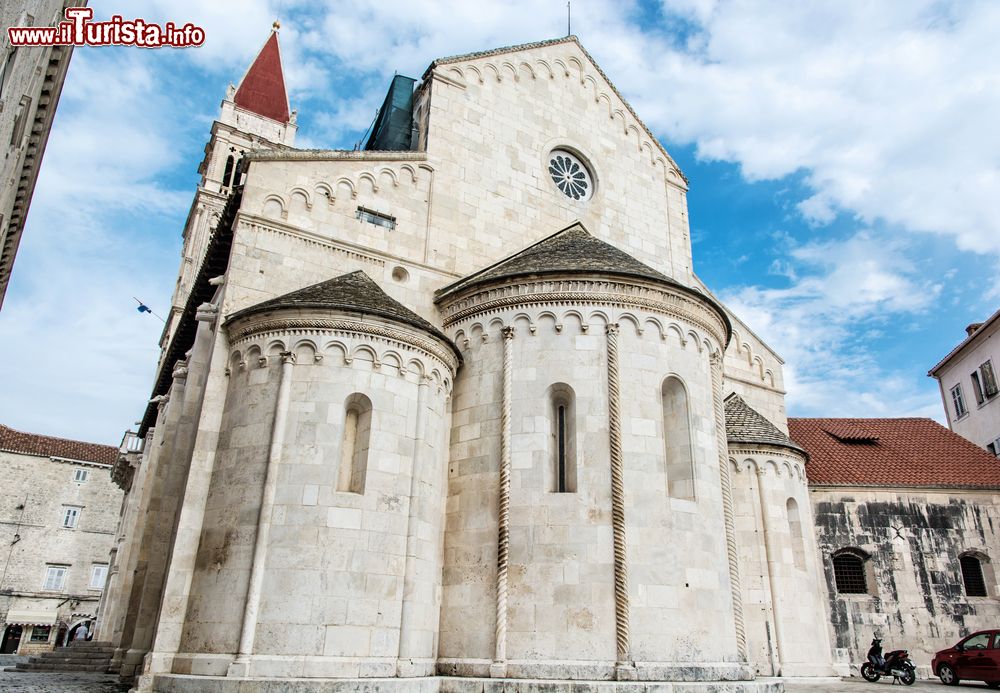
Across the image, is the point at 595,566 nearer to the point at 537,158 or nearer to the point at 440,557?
the point at 440,557

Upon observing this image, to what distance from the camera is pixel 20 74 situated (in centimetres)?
1202

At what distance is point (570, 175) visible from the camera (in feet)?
64.0

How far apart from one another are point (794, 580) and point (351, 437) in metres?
11.9

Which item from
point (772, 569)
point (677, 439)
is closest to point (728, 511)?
point (677, 439)

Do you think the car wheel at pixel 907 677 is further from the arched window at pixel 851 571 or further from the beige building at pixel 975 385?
the beige building at pixel 975 385

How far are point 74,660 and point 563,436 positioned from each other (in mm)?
14322

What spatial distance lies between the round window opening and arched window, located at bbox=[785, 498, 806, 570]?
10.00m

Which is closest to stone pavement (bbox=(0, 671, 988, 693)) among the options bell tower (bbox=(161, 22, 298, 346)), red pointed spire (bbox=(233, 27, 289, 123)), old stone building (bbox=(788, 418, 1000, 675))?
old stone building (bbox=(788, 418, 1000, 675))

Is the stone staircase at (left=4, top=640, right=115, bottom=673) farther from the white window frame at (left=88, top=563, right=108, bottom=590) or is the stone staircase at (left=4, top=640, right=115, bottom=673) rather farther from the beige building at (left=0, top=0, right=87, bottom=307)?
the white window frame at (left=88, top=563, right=108, bottom=590)

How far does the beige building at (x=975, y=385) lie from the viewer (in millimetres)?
31125

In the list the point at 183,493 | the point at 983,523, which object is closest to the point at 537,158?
the point at 183,493

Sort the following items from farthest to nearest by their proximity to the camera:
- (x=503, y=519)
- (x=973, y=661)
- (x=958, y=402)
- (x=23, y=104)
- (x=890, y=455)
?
(x=958, y=402) → (x=890, y=455) → (x=973, y=661) → (x=23, y=104) → (x=503, y=519)

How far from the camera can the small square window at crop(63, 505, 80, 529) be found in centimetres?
4370

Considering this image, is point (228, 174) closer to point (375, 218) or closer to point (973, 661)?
point (375, 218)
